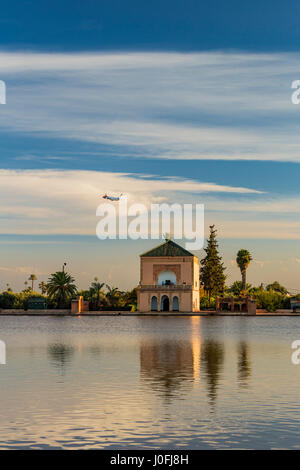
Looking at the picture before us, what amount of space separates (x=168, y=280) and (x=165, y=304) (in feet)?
12.7

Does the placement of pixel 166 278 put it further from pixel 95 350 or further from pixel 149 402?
pixel 149 402

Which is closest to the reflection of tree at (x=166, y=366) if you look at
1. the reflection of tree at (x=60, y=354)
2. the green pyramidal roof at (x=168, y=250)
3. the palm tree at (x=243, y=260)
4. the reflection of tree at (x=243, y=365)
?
the reflection of tree at (x=243, y=365)

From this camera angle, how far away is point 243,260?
379 ft

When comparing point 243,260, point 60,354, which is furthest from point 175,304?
point 60,354

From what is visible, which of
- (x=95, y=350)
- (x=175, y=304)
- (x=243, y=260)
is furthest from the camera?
(x=243, y=260)

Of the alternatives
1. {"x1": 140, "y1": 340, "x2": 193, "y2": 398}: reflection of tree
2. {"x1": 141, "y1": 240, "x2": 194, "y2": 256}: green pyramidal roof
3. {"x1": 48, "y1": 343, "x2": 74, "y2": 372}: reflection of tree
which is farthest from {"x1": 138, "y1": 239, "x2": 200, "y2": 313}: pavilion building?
{"x1": 48, "y1": 343, "x2": 74, "y2": 372}: reflection of tree

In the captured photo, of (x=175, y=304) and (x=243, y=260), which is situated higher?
(x=243, y=260)

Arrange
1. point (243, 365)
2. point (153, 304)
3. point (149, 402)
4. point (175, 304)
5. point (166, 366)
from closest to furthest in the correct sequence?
point (149, 402), point (166, 366), point (243, 365), point (175, 304), point (153, 304)

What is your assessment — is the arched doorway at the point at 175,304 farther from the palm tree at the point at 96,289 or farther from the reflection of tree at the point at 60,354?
the reflection of tree at the point at 60,354

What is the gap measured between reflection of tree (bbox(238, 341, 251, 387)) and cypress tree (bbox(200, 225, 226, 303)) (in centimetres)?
7657

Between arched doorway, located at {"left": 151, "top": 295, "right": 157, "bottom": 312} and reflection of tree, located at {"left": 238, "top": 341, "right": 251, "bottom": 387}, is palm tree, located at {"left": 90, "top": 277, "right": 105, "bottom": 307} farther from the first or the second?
reflection of tree, located at {"left": 238, "top": 341, "right": 251, "bottom": 387}

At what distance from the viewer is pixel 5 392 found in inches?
656

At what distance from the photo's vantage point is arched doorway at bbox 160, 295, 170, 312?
100m
